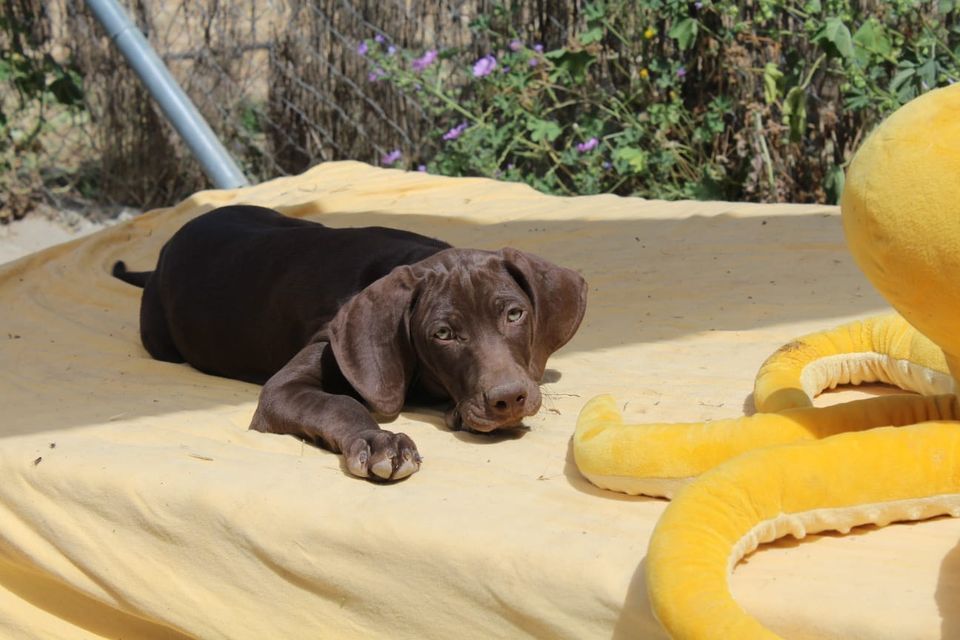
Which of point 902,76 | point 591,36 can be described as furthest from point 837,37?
point 591,36

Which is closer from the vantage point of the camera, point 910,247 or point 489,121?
point 910,247

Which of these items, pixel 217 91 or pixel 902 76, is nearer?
pixel 902 76

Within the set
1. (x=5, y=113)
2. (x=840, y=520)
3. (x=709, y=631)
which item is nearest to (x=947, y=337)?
(x=840, y=520)

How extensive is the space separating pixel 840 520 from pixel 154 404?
2.61 meters

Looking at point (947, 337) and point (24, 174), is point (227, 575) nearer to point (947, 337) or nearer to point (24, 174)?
point (947, 337)

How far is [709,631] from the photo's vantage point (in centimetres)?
230

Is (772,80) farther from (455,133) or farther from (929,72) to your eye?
(455,133)

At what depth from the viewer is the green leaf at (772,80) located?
8.34 metres

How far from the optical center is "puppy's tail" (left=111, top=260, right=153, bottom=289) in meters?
7.00

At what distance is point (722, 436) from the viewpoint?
3088 mm

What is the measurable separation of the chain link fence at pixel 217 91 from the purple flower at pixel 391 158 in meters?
0.07

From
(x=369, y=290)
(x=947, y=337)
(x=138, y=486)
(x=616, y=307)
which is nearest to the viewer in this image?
(x=947, y=337)

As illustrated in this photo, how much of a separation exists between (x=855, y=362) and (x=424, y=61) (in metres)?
6.05

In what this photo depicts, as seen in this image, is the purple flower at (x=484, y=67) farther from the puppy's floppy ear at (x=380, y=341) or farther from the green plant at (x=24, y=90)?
the puppy's floppy ear at (x=380, y=341)
